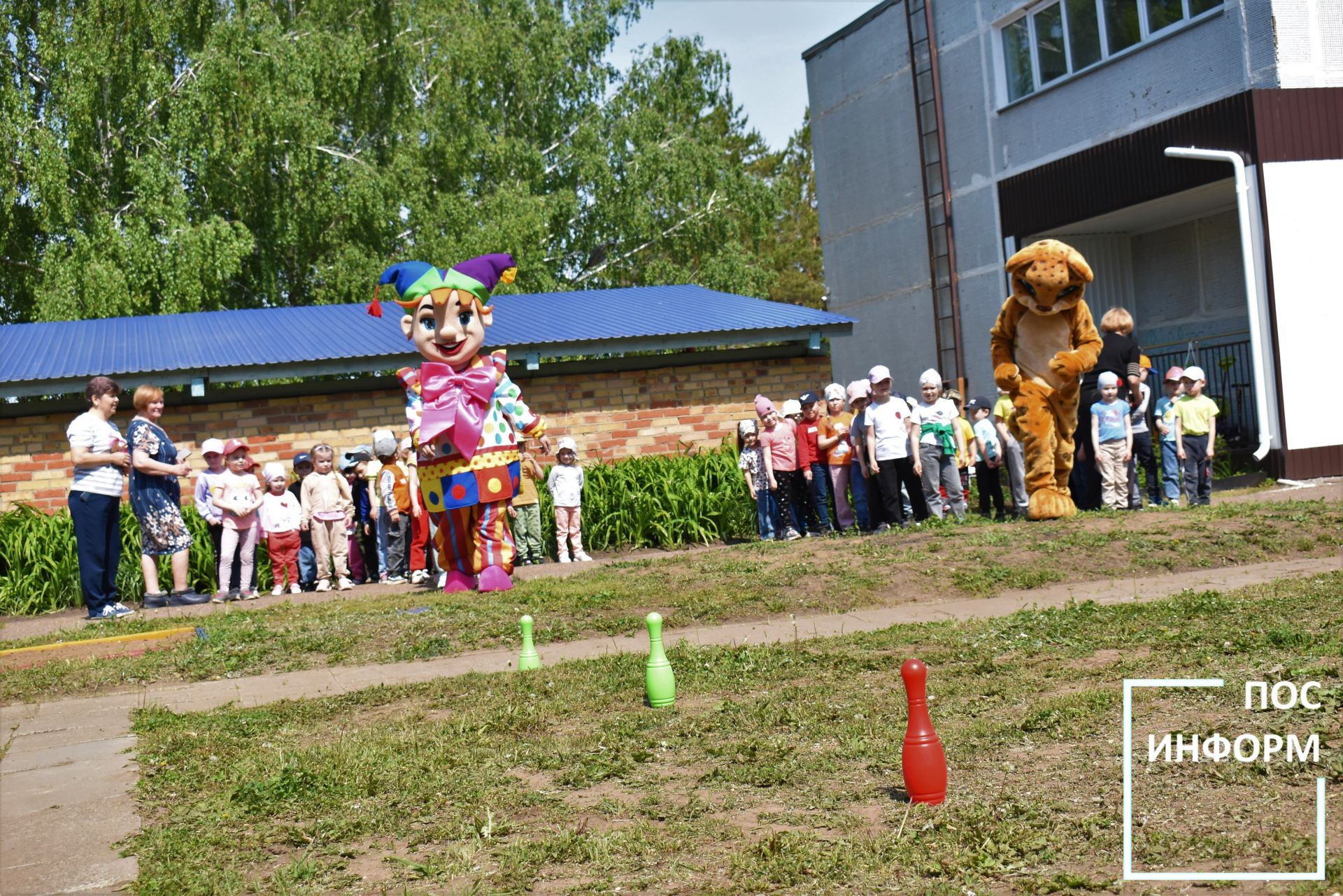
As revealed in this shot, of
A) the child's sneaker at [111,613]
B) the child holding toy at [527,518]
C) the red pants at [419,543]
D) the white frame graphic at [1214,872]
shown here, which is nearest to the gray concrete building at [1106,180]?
the child holding toy at [527,518]

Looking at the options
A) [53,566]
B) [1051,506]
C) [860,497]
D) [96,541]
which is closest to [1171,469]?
[1051,506]

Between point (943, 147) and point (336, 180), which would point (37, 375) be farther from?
point (943, 147)

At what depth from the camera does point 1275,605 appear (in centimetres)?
736

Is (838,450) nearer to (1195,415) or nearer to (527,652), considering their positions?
(1195,415)

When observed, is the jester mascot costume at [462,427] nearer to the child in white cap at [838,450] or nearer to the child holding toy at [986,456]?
the child in white cap at [838,450]

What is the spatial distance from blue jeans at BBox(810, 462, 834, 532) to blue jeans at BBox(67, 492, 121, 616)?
7.03m

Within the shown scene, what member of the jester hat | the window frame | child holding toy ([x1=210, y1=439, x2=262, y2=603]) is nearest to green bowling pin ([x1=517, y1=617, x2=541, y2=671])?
the jester hat

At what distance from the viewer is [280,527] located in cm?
→ 1325

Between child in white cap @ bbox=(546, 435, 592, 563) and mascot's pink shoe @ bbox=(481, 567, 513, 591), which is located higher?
child in white cap @ bbox=(546, 435, 592, 563)

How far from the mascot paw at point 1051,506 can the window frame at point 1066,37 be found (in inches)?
325

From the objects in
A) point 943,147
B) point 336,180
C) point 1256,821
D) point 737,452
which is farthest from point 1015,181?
point 1256,821

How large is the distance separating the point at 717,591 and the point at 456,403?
2966mm

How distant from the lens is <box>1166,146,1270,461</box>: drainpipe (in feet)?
52.5

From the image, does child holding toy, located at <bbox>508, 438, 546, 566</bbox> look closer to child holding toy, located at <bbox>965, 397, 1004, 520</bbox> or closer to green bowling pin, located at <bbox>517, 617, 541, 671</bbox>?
child holding toy, located at <bbox>965, 397, 1004, 520</bbox>
